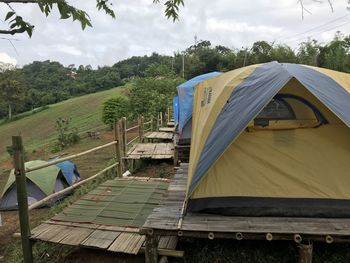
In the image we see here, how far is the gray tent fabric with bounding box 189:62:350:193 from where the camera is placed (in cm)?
312

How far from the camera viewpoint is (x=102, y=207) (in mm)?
4566

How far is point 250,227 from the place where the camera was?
2990 millimetres

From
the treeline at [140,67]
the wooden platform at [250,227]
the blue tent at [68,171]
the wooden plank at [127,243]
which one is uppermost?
the treeline at [140,67]

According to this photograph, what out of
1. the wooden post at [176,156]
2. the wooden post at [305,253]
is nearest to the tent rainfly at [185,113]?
the wooden post at [176,156]

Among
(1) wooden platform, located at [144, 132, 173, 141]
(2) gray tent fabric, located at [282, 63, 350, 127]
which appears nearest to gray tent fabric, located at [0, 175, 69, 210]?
(1) wooden platform, located at [144, 132, 173, 141]

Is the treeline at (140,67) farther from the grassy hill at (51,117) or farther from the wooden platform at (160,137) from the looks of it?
the wooden platform at (160,137)

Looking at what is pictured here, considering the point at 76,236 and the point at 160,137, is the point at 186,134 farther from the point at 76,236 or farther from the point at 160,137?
the point at 76,236

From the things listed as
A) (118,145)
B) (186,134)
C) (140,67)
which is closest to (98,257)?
(118,145)

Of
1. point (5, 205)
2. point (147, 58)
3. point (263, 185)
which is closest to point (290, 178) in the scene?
point (263, 185)

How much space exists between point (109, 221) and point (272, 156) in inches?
89.3

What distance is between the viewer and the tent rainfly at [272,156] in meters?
Answer: 3.21

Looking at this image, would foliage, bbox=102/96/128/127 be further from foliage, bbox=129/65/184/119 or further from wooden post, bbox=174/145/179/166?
wooden post, bbox=174/145/179/166

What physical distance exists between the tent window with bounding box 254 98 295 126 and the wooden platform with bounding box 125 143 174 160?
4663 millimetres

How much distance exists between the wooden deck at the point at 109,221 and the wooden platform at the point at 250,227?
0.33 m
